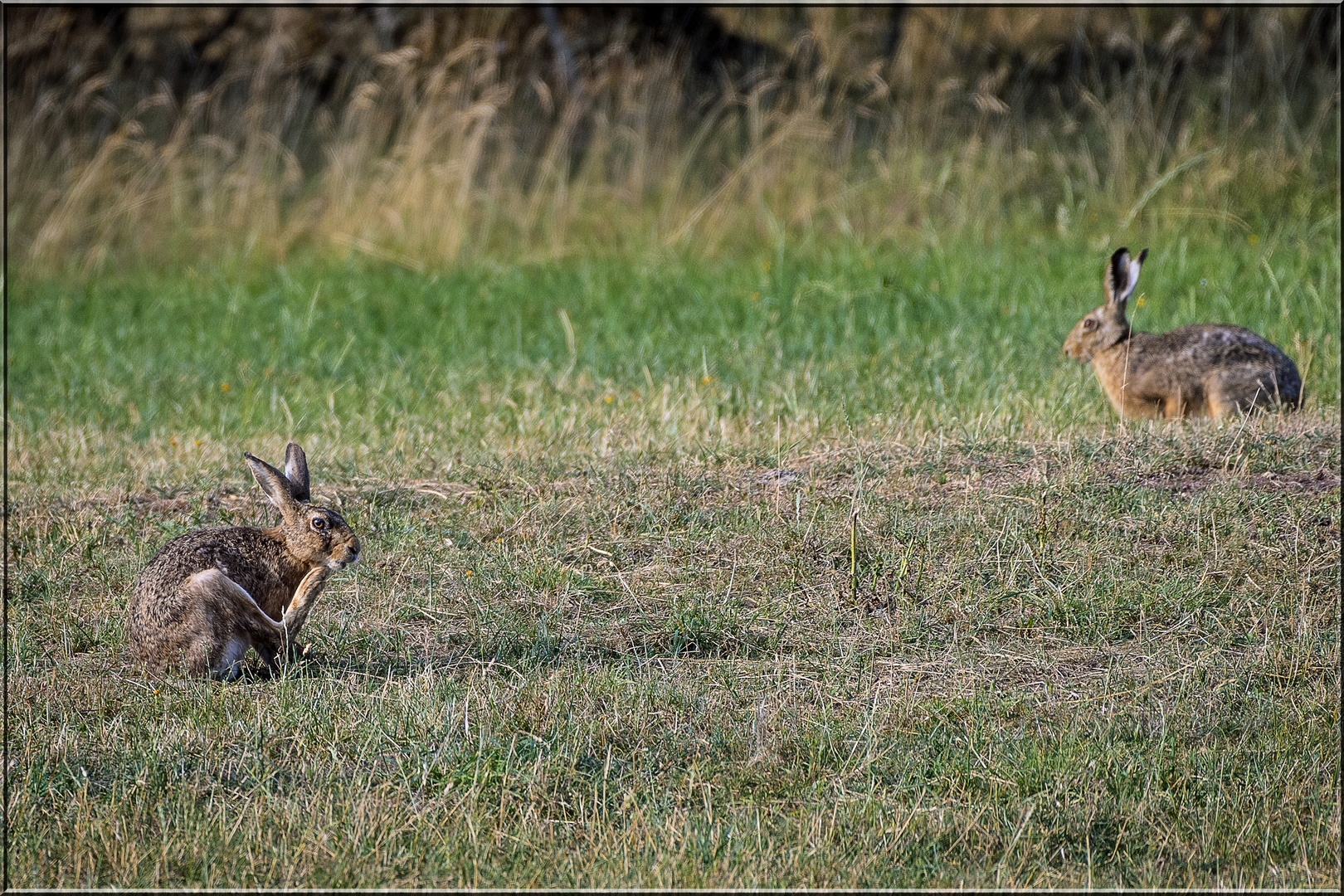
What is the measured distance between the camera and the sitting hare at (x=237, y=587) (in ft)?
14.4

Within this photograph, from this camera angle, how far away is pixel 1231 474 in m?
5.96

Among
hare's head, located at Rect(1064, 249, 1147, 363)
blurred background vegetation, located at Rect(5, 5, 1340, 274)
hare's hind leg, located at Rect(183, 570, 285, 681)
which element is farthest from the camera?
blurred background vegetation, located at Rect(5, 5, 1340, 274)

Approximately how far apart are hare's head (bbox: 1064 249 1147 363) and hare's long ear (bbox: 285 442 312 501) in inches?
172

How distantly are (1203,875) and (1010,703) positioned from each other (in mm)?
939

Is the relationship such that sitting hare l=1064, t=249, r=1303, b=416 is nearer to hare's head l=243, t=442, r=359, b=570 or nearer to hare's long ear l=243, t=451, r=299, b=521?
hare's head l=243, t=442, r=359, b=570

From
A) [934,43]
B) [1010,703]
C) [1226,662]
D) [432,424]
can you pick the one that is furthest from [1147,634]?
[934,43]

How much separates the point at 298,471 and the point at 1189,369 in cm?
436

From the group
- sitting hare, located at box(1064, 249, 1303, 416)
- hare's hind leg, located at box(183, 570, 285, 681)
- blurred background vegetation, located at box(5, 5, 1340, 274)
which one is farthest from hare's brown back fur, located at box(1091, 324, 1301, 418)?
hare's hind leg, located at box(183, 570, 285, 681)

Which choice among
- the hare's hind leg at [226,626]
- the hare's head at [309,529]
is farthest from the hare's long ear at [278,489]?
the hare's hind leg at [226,626]

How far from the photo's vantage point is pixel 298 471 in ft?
15.9

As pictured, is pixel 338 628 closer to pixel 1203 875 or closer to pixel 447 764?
pixel 447 764

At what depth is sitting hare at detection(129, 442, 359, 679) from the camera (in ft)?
14.4

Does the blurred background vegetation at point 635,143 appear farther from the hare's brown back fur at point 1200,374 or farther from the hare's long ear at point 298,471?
the hare's long ear at point 298,471

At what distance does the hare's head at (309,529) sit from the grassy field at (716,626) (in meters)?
0.41
